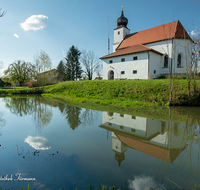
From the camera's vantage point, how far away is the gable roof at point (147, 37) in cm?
2153

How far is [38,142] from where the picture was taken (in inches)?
166

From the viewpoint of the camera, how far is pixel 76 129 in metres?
5.53

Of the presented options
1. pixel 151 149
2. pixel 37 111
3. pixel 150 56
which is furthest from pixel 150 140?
pixel 150 56

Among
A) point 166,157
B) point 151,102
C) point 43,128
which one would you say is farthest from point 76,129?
point 151,102

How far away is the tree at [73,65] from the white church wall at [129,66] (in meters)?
20.1

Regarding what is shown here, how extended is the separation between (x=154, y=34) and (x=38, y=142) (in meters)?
27.7

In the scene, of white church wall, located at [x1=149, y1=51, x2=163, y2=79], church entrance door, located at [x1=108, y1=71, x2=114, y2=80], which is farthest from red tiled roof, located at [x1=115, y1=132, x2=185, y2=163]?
church entrance door, located at [x1=108, y1=71, x2=114, y2=80]

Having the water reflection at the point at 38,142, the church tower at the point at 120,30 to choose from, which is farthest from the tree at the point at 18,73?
the water reflection at the point at 38,142

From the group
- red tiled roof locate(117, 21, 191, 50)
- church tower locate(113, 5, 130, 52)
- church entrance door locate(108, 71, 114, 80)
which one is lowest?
church entrance door locate(108, 71, 114, 80)

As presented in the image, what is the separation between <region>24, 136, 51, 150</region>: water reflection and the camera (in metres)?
3.85

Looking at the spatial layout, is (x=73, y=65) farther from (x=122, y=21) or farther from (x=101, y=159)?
(x=101, y=159)

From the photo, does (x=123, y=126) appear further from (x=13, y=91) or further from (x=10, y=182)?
(x=13, y=91)

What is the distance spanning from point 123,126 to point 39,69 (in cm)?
2822

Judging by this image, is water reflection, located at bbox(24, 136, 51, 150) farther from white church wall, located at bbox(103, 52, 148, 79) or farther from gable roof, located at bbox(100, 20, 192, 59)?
gable roof, located at bbox(100, 20, 192, 59)
